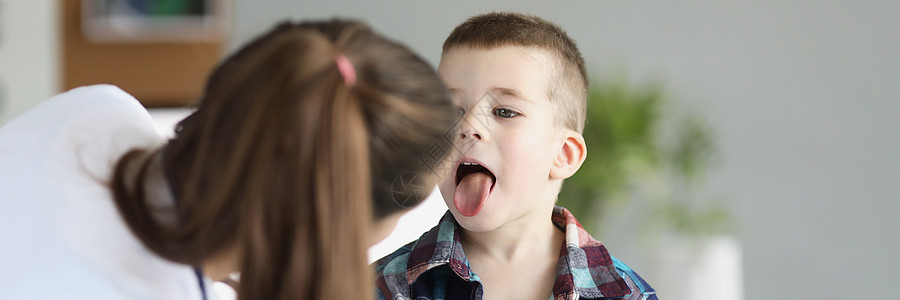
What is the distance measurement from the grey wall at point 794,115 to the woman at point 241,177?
2160 mm

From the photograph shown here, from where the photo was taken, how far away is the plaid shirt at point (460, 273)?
40.2 inches

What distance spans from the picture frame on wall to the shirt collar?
7.90 feet

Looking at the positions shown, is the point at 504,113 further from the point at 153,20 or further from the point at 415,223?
the point at 153,20

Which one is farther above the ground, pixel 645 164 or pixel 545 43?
pixel 545 43

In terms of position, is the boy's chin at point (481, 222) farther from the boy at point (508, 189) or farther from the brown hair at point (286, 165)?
the brown hair at point (286, 165)

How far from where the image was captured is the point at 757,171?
8.91 feet

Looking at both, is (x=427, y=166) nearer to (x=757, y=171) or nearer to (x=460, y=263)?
(x=460, y=263)

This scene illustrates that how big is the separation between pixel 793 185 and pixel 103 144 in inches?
94.9

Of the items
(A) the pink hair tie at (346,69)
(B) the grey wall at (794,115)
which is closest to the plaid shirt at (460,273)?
(A) the pink hair tie at (346,69)

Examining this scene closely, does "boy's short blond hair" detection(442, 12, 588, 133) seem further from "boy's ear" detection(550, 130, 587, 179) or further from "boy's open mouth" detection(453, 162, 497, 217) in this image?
"boy's open mouth" detection(453, 162, 497, 217)

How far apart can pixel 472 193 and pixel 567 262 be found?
0.49ft

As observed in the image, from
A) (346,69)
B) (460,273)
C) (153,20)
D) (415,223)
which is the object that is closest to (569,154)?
(460,273)

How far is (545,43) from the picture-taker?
1.08 metres

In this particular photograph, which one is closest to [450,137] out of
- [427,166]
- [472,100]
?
[427,166]
